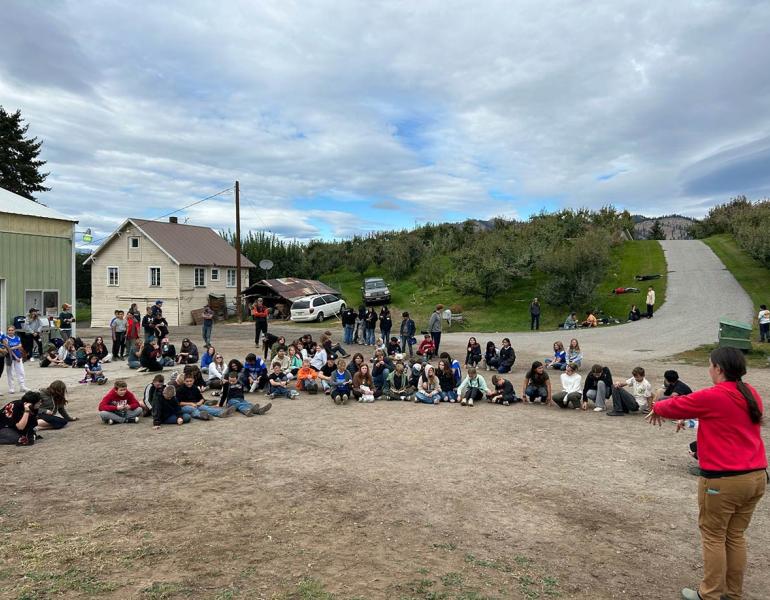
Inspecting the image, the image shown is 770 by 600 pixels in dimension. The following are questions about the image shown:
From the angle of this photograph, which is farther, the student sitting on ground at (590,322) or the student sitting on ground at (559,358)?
the student sitting on ground at (590,322)

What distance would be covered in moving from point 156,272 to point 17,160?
19.6 metres

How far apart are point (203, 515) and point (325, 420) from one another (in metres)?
4.77

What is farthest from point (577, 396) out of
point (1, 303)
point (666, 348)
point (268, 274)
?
point (268, 274)

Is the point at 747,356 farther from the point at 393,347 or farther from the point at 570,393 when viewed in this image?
the point at 393,347

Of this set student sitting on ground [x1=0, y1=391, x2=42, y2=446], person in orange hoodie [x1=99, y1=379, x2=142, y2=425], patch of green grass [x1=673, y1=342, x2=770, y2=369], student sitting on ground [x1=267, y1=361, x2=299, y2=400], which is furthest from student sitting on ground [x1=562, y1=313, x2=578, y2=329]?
student sitting on ground [x1=0, y1=391, x2=42, y2=446]

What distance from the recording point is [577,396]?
37.5 feet

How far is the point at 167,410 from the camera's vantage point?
10141 millimetres

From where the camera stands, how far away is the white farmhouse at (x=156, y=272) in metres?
37.4

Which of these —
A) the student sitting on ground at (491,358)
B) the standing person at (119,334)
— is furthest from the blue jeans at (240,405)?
the standing person at (119,334)

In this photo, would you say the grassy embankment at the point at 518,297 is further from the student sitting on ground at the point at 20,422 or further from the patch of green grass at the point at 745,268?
the student sitting on ground at the point at 20,422

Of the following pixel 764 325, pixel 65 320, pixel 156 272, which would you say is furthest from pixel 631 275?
pixel 65 320

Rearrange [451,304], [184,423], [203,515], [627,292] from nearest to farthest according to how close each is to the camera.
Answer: [203,515] → [184,423] → [627,292] → [451,304]

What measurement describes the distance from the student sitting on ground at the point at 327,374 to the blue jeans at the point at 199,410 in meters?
3.16

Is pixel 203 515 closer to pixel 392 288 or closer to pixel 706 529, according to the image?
pixel 706 529
